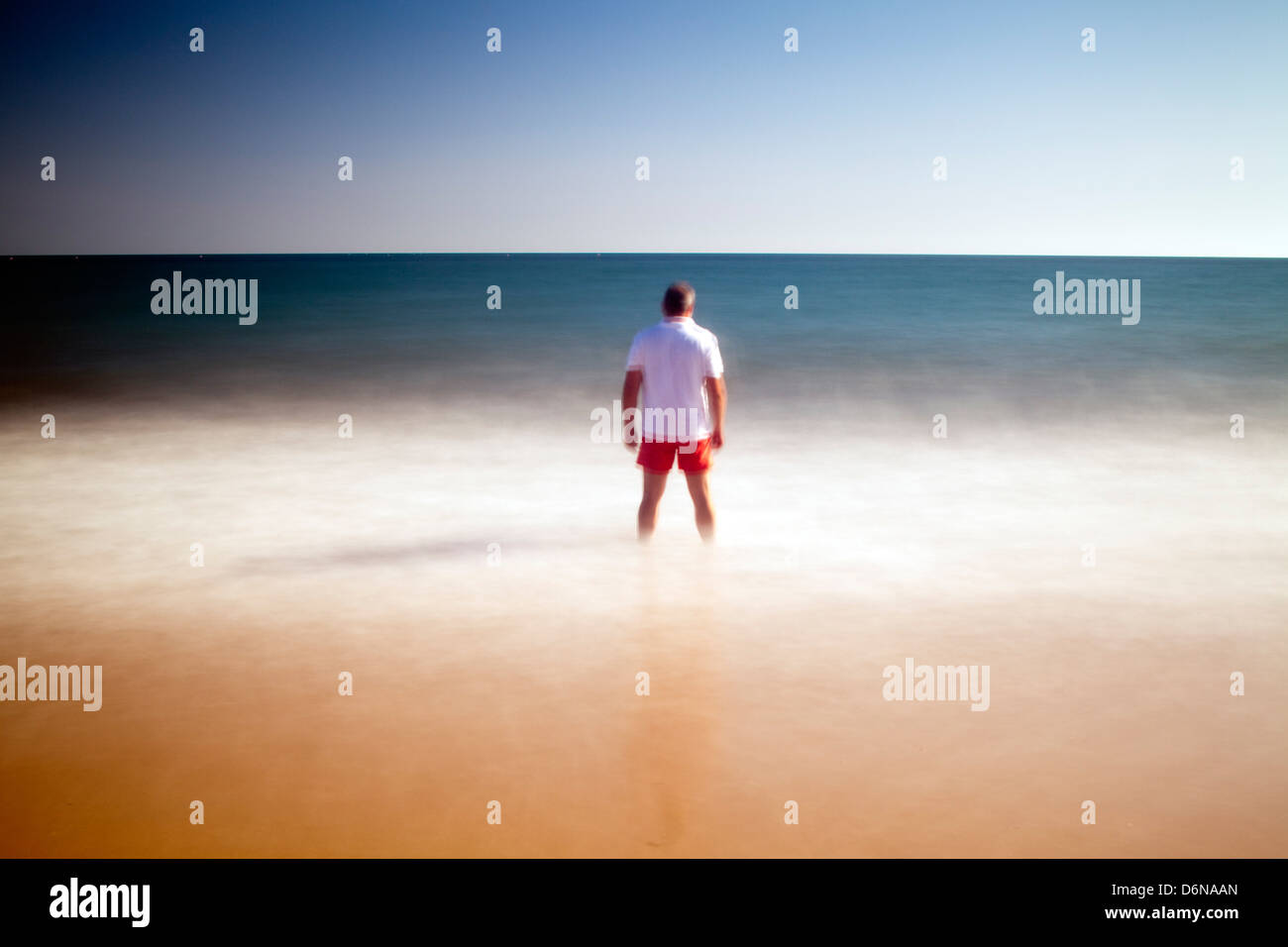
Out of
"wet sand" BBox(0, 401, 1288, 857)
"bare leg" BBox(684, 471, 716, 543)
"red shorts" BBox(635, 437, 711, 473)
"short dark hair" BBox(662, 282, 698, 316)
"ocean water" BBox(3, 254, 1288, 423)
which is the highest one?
"ocean water" BBox(3, 254, 1288, 423)

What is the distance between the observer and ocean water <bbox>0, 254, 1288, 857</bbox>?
3279mm

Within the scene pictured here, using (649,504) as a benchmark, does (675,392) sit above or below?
above

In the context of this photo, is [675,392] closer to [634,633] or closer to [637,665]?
[634,633]

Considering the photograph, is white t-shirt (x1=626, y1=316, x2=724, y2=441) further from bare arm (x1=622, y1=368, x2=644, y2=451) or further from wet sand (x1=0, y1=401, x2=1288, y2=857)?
wet sand (x1=0, y1=401, x2=1288, y2=857)

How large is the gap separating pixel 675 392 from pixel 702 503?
67 centimetres

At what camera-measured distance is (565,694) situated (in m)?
4.15

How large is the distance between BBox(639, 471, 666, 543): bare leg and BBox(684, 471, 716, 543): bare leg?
0.17 metres

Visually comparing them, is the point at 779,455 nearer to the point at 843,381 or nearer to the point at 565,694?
the point at 565,694

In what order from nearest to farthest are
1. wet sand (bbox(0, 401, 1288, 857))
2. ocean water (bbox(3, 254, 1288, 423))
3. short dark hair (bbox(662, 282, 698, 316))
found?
wet sand (bbox(0, 401, 1288, 857)) < short dark hair (bbox(662, 282, 698, 316)) < ocean water (bbox(3, 254, 1288, 423))

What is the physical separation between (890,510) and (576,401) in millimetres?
7180

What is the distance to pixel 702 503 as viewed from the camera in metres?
5.99

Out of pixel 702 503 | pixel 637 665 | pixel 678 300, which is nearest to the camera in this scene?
pixel 637 665

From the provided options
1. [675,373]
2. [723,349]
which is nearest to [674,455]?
[675,373]

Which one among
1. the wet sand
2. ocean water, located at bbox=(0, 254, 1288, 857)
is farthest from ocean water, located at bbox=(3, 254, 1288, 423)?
the wet sand
